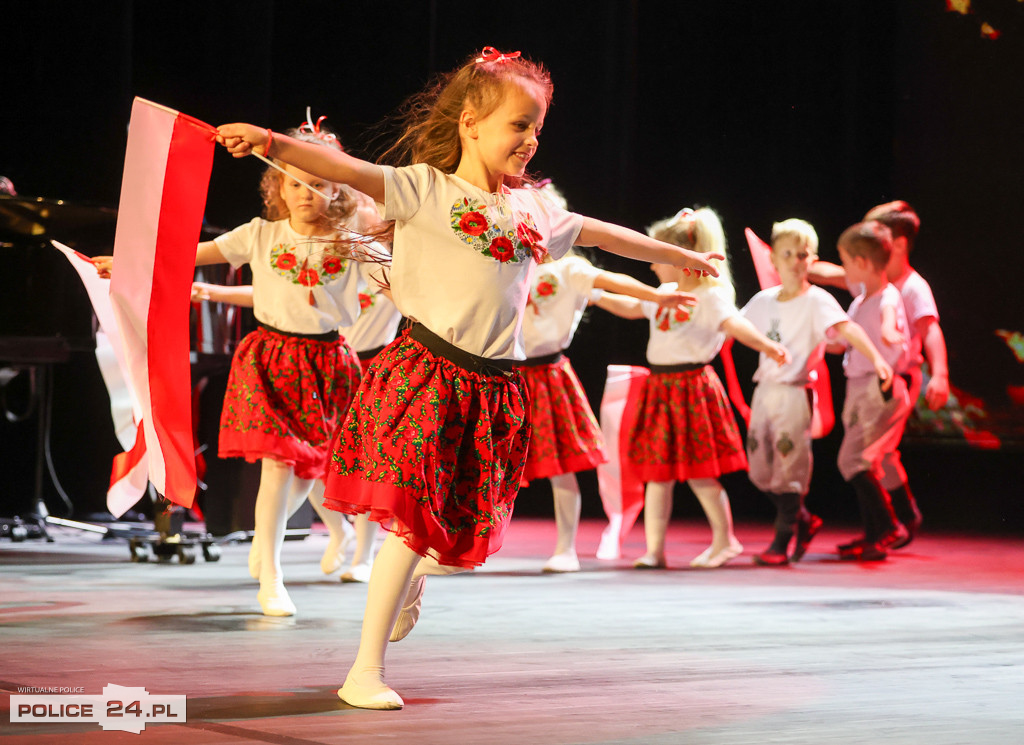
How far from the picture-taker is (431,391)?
222 cm

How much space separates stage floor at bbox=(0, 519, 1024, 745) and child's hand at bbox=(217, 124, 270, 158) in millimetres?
945

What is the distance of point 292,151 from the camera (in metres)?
2.06

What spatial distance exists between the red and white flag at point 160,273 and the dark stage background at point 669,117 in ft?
11.7

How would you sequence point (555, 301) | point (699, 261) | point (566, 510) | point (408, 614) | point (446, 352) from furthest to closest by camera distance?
1. point (566, 510)
2. point (555, 301)
3. point (699, 261)
4. point (408, 614)
5. point (446, 352)

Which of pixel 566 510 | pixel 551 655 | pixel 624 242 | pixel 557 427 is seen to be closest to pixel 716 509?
pixel 566 510

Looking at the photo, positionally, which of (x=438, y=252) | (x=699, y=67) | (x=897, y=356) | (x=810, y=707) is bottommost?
(x=810, y=707)

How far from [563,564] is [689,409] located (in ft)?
2.63

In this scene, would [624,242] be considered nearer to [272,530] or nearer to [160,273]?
[160,273]

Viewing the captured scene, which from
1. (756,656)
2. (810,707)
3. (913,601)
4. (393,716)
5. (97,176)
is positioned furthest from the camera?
(97,176)

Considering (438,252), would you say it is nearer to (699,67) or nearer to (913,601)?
(913,601)

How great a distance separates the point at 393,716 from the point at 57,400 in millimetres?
4680

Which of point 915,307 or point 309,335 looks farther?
point 915,307

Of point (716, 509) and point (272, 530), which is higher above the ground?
point (272, 530)

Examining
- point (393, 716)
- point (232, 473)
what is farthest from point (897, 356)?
point (393, 716)
